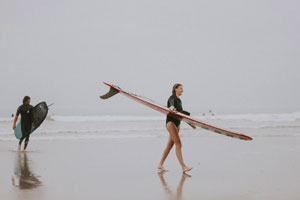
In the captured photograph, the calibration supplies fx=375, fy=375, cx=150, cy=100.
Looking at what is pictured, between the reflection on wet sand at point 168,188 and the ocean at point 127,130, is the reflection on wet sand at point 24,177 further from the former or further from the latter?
the ocean at point 127,130

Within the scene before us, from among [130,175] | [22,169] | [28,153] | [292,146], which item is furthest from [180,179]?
[292,146]

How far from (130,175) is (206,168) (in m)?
1.71

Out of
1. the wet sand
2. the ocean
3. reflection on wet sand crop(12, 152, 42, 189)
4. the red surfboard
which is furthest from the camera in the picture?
the ocean

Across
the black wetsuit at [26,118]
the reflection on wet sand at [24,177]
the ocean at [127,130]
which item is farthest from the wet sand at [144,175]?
the ocean at [127,130]

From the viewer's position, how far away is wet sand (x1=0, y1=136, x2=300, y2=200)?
5223mm

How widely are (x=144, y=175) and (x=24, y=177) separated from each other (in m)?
2.08

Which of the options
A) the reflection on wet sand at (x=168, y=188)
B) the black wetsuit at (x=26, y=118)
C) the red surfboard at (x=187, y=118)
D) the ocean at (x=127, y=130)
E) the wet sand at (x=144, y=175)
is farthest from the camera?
the ocean at (x=127, y=130)

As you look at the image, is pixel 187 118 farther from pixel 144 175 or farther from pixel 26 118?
pixel 26 118

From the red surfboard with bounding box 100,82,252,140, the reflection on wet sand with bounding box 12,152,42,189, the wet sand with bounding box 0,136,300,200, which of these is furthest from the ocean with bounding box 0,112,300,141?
the red surfboard with bounding box 100,82,252,140

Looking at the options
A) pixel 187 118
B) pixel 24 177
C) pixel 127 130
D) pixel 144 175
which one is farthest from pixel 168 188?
pixel 127 130

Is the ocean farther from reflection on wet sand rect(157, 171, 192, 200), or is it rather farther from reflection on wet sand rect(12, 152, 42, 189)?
reflection on wet sand rect(157, 171, 192, 200)

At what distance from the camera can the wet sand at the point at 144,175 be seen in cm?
522

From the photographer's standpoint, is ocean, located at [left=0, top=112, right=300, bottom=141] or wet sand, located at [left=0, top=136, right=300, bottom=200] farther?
ocean, located at [left=0, top=112, right=300, bottom=141]

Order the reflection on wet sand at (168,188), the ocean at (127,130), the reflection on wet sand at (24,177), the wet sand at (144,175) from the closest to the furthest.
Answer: the reflection on wet sand at (168,188) → the wet sand at (144,175) → the reflection on wet sand at (24,177) → the ocean at (127,130)
